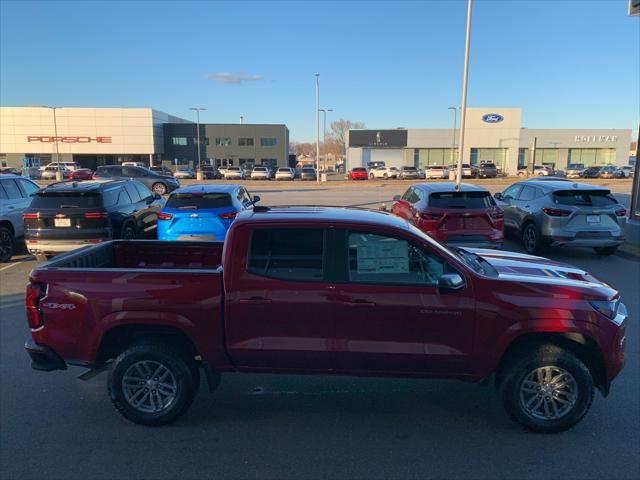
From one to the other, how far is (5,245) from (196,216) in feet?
15.9

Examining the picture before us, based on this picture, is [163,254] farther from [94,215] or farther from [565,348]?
[94,215]

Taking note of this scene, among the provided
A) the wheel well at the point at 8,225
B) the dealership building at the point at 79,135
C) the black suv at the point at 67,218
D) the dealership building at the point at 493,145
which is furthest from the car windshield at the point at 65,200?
the dealership building at the point at 79,135

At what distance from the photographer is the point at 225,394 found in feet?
14.3

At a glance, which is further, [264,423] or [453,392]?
[453,392]

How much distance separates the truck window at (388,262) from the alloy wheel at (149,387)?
5.59ft

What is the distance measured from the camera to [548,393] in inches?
143

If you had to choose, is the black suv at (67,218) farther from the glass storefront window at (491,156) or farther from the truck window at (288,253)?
the glass storefront window at (491,156)

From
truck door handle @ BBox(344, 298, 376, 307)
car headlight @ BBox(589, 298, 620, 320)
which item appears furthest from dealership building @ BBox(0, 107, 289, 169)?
car headlight @ BBox(589, 298, 620, 320)

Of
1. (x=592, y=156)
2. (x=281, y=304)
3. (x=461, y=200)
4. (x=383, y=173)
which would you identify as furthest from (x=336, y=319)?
(x=592, y=156)

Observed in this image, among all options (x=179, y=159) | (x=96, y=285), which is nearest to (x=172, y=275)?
(x=96, y=285)

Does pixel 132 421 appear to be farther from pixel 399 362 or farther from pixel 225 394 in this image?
pixel 399 362

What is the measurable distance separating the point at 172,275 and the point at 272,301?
2.68 feet

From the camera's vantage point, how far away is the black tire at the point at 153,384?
374 cm

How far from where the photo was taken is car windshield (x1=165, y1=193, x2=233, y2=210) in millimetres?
9219
